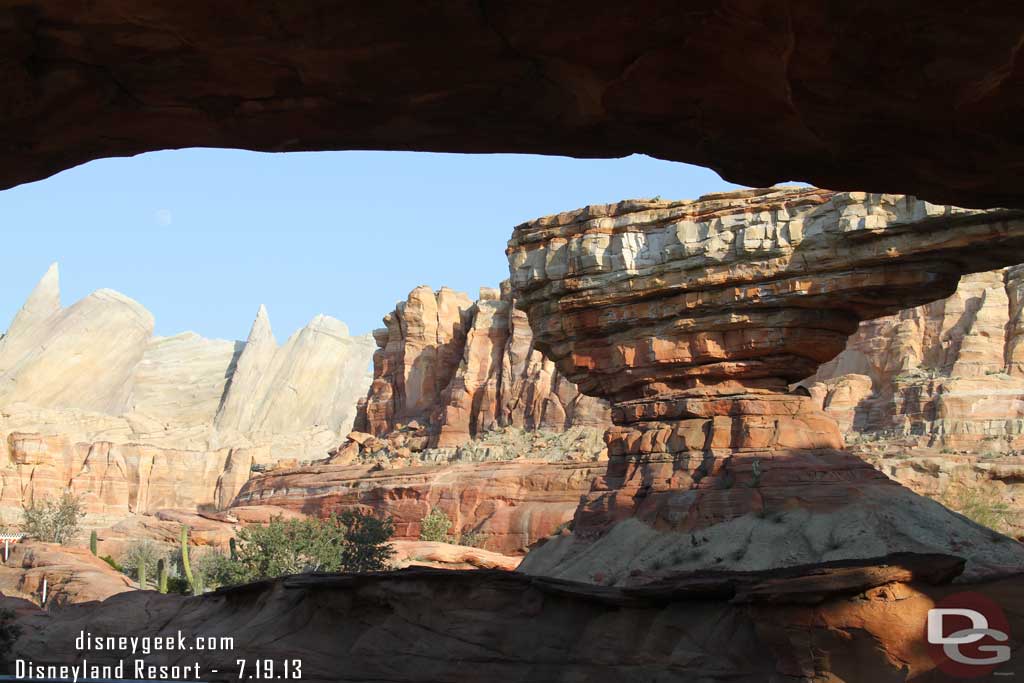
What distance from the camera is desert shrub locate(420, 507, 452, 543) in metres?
52.7

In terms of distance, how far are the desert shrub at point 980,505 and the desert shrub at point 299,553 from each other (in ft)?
71.3

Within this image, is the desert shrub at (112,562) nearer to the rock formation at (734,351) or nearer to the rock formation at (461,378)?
the rock formation at (734,351)

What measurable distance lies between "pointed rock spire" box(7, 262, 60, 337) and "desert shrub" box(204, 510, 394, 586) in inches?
3789

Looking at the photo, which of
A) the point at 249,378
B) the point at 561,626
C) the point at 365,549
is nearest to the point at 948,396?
the point at 365,549

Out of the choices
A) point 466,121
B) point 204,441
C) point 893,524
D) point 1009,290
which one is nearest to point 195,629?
point 466,121

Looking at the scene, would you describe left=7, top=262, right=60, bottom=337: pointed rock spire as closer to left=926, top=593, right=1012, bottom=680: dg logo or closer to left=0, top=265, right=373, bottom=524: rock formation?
left=0, top=265, right=373, bottom=524: rock formation

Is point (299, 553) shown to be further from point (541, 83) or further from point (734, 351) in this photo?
point (541, 83)

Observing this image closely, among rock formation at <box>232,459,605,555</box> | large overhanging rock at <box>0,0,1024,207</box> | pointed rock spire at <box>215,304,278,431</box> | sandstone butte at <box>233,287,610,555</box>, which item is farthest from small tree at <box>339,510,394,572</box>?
pointed rock spire at <box>215,304,278,431</box>

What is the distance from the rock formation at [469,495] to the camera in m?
52.8

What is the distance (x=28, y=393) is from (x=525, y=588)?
112888mm

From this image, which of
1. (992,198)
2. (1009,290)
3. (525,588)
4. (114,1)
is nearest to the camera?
(114,1)

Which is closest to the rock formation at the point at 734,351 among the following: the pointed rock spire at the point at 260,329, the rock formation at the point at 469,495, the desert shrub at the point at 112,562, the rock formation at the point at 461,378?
the desert shrub at the point at 112,562

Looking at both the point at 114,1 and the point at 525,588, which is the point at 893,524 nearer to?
the point at 525,588

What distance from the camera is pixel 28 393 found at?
11438 cm
